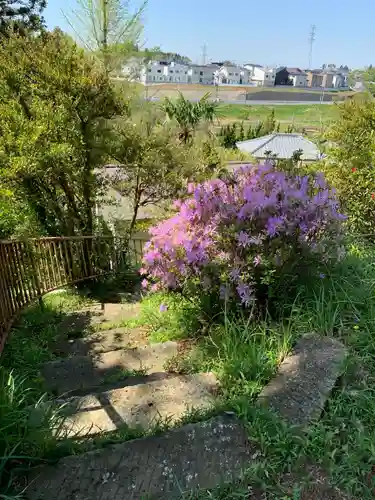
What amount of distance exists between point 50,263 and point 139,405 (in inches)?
131

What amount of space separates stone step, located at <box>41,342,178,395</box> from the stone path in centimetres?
1

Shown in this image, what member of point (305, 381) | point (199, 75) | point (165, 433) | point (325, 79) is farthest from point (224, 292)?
point (325, 79)

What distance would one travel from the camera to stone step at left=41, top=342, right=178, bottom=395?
2830 millimetres

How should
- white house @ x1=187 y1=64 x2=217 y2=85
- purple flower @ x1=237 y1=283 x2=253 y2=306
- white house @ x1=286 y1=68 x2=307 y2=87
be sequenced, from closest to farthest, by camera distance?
purple flower @ x1=237 y1=283 x2=253 y2=306 < white house @ x1=187 y1=64 x2=217 y2=85 < white house @ x1=286 y1=68 x2=307 y2=87

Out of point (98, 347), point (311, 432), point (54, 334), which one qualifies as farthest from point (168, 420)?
point (54, 334)

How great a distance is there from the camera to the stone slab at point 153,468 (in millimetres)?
1574

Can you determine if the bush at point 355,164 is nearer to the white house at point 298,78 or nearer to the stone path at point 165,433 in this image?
the stone path at point 165,433

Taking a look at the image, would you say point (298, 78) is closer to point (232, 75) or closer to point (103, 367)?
point (232, 75)

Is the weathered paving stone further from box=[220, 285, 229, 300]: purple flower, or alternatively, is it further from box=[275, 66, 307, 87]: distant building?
box=[275, 66, 307, 87]: distant building

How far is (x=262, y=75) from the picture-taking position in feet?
336

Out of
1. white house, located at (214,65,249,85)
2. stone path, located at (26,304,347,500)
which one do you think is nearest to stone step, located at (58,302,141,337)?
stone path, located at (26,304,347,500)

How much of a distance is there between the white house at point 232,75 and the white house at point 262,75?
15.3ft

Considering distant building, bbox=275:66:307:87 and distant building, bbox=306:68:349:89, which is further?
distant building, bbox=275:66:307:87

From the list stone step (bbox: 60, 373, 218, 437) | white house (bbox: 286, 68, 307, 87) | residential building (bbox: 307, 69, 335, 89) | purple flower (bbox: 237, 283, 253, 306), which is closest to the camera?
stone step (bbox: 60, 373, 218, 437)
